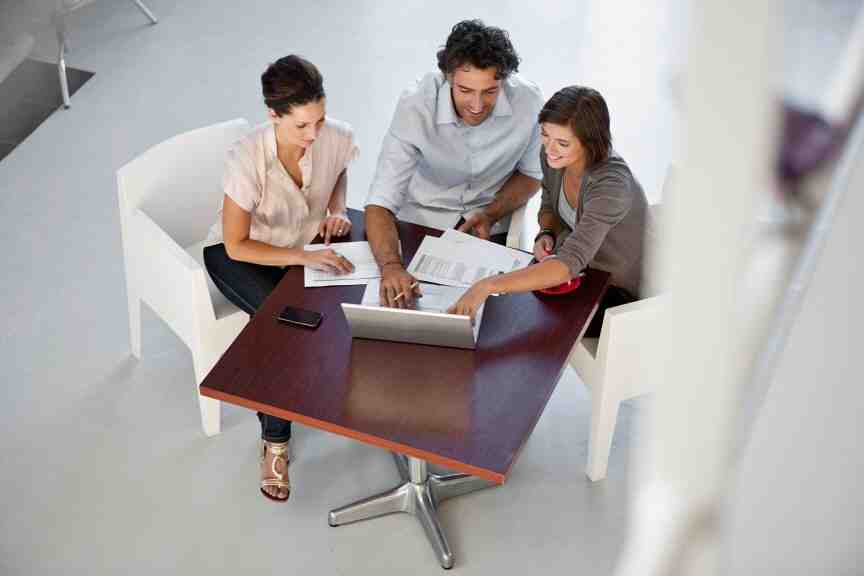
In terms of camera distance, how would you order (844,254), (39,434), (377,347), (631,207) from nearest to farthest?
(844,254)
(377,347)
(631,207)
(39,434)

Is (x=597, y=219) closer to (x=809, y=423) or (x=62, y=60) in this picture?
(x=809, y=423)

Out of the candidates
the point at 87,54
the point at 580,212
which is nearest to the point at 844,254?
the point at 580,212

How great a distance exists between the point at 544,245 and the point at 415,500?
0.68 meters

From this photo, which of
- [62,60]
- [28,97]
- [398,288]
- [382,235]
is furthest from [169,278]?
[28,97]

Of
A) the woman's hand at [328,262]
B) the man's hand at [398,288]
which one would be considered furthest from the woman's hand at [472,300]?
the woman's hand at [328,262]

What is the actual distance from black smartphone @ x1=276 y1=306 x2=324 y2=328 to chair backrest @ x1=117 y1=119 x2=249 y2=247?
2.25ft

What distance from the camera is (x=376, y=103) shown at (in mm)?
4035

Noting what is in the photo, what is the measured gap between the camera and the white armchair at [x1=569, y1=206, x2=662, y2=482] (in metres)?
2.18

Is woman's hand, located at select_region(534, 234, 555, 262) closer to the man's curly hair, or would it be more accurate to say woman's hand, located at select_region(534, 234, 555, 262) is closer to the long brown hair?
the long brown hair

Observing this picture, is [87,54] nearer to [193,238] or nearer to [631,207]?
[193,238]

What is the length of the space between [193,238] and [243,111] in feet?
4.75

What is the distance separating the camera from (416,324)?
1915 mm

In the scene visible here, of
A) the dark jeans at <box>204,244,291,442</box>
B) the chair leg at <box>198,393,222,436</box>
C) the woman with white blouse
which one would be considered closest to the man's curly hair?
the woman with white blouse

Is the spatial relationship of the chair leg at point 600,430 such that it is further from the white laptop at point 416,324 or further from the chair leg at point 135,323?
the chair leg at point 135,323
